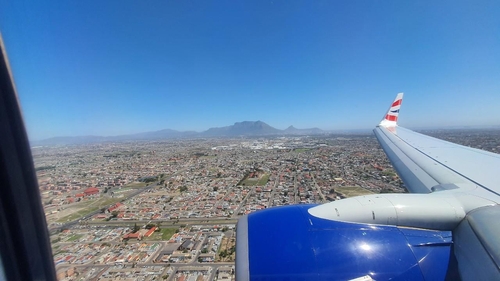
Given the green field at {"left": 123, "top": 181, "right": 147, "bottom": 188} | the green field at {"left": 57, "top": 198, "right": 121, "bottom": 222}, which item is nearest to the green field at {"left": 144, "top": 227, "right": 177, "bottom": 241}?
A: the green field at {"left": 57, "top": 198, "right": 121, "bottom": 222}

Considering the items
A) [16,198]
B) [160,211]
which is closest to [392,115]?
[16,198]

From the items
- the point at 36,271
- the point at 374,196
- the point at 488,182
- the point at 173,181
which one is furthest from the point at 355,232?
the point at 173,181

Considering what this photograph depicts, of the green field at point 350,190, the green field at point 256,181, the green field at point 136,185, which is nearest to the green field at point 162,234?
the green field at point 256,181

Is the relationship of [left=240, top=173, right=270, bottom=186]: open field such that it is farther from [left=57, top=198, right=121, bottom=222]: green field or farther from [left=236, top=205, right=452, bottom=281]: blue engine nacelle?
[left=236, top=205, right=452, bottom=281]: blue engine nacelle

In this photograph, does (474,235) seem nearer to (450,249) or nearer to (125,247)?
(450,249)

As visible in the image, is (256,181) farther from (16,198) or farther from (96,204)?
(16,198)

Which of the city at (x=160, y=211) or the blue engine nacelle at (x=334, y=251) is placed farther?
the city at (x=160, y=211)

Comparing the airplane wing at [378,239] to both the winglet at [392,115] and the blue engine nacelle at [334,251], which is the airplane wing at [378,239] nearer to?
the blue engine nacelle at [334,251]

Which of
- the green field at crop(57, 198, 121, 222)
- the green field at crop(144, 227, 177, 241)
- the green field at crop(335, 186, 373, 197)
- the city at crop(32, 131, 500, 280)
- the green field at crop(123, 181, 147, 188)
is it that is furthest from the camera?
the green field at crop(123, 181, 147, 188)
